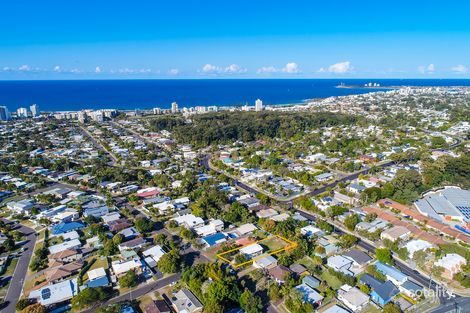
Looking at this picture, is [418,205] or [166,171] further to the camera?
[166,171]

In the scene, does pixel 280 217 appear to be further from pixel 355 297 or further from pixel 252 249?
pixel 355 297

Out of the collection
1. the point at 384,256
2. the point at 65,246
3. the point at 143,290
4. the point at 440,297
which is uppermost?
the point at 384,256

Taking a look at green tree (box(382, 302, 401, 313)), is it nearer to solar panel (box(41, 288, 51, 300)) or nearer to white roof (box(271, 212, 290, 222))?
white roof (box(271, 212, 290, 222))

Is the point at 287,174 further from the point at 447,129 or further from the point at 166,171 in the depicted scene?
the point at 447,129

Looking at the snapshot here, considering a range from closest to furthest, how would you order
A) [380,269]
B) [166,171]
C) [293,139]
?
[380,269], [166,171], [293,139]

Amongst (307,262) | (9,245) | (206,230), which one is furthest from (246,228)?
(9,245)

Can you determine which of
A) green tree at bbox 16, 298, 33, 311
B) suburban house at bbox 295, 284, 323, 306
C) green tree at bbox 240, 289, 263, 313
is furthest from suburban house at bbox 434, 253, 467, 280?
green tree at bbox 16, 298, 33, 311

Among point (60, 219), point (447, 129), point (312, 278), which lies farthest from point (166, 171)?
point (447, 129)
